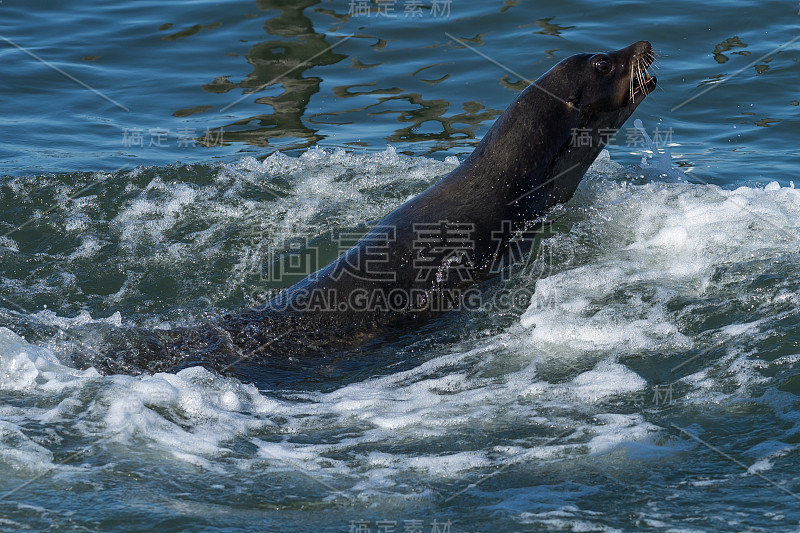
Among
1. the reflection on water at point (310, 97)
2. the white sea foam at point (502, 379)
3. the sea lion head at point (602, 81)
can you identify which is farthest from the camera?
the reflection on water at point (310, 97)

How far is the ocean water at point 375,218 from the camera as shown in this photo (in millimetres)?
3502

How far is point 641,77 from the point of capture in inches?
240

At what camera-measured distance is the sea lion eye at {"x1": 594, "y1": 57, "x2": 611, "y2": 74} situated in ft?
19.8

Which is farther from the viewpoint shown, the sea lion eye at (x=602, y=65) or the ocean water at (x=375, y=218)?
the sea lion eye at (x=602, y=65)

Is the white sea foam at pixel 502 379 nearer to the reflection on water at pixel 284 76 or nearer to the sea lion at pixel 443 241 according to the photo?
the sea lion at pixel 443 241

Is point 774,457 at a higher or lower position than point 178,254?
lower

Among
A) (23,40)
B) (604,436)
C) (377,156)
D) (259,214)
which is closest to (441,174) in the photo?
(377,156)

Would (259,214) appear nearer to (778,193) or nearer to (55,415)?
(55,415)

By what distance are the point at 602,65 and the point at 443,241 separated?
170 cm

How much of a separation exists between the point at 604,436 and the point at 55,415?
2.45m

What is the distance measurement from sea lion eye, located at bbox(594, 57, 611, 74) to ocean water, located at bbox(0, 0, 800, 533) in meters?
1.04

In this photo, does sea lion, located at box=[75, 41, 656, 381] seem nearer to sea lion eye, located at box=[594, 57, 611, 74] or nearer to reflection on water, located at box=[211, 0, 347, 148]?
sea lion eye, located at box=[594, 57, 611, 74]

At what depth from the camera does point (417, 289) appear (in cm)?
539

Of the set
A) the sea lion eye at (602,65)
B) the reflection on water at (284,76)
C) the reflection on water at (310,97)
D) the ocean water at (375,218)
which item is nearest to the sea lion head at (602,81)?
the sea lion eye at (602,65)
